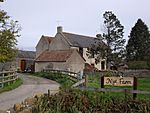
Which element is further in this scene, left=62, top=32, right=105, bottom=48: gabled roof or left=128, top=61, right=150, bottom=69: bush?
left=62, top=32, right=105, bottom=48: gabled roof

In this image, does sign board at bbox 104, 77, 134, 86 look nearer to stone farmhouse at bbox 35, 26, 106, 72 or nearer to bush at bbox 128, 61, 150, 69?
stone farmhouse at bbox 35, 26, 106, 72

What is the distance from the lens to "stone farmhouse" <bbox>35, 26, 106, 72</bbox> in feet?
169

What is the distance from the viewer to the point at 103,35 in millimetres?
56219

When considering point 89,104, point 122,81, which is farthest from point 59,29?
point 89,104

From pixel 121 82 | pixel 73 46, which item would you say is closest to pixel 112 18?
pixel 73 46

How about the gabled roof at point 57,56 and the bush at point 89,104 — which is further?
the gabled roof at point 57,56

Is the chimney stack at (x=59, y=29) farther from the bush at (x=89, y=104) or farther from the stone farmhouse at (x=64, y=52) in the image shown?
the bush at (x=89, y=104)

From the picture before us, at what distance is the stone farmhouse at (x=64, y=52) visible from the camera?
51.4 m

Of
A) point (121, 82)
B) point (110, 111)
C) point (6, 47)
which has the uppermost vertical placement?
point (6, 47)

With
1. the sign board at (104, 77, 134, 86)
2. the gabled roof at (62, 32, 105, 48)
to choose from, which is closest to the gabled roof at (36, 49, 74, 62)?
the gabled roof at (62, 32, 105, 48)

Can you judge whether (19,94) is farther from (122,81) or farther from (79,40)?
(79,40)

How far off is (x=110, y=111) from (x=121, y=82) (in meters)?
1.75

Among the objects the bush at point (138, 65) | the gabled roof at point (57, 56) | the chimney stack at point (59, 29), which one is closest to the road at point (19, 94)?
the gabled roof at point (57, 56)

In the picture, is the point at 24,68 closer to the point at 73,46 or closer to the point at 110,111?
the point at 73,46
